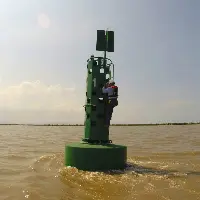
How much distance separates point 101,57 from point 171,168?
5.17 metres

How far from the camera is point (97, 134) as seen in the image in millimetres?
11828

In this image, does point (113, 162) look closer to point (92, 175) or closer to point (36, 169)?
point (92, 175)

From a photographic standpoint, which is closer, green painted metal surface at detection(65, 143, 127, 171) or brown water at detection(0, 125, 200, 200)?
brown water at detection(0, 125, 200, 200)

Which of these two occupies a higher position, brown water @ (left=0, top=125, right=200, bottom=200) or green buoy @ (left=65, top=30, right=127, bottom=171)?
green buoy @ (left=65, top=30, right=127, bottom=171)

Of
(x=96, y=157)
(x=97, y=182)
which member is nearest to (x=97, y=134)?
(x=96, y=157)

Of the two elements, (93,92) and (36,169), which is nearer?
(36,169)

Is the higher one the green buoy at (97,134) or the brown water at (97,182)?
the green buoy at (97,134)

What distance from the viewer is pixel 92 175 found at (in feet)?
32.0

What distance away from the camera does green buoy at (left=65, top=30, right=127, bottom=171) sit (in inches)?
415

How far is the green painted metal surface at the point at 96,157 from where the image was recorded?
34.4 ft

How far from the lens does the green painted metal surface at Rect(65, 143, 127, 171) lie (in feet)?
34.4

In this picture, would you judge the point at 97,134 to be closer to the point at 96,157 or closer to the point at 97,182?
the point at 96,157

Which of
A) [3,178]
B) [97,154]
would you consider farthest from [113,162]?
[3,178]

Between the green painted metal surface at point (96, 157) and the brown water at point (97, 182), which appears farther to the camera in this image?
the green painted metal surface at point (96, 157)
